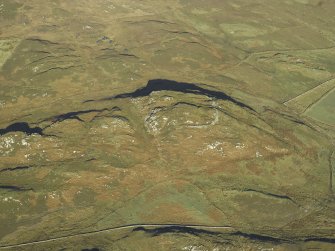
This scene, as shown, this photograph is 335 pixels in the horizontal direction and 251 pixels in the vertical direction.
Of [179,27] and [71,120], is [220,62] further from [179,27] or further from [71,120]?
[71,120]

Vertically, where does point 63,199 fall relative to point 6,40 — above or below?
below

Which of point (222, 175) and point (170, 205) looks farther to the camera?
point (222, 175)

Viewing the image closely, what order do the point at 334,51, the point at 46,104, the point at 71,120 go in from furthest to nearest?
1. the point at 334,51
2. the point at 46,104
3. the point at 71,120

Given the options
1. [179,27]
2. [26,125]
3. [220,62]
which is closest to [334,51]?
[220,62]

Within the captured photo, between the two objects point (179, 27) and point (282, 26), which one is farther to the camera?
point (282, 26)

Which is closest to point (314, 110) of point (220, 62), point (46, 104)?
point (220, 62)

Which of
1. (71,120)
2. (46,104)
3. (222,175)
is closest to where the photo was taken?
(222,175)

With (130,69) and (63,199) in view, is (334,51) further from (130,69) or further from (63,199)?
(63,199)
